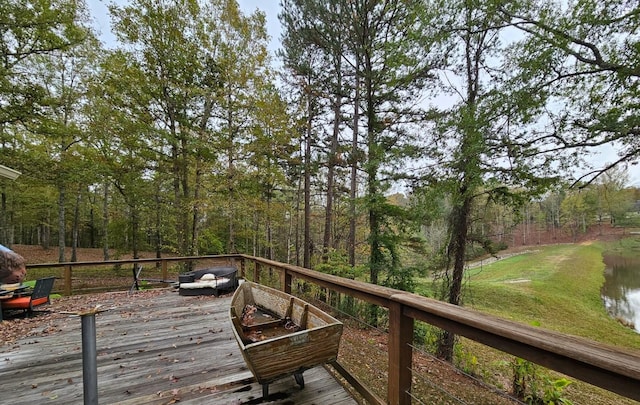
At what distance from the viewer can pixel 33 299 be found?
396cm

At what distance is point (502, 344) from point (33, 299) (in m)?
5.90

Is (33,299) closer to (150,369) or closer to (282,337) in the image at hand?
(150,369)

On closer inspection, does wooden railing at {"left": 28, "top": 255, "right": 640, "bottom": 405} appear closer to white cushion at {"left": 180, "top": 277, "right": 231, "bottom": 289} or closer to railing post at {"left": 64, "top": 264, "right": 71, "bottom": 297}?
white cushion at {"left": 180, "top": 277, "right": 231, "bottom": 289}

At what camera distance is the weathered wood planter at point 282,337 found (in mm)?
1645

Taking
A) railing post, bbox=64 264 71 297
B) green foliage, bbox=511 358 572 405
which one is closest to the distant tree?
green foliage, bbox=511 358 572 405

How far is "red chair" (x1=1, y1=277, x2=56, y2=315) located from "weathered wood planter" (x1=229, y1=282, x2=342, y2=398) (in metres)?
3.60

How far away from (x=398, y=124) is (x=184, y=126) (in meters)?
6.38

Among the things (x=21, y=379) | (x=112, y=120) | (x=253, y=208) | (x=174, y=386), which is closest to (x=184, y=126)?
(x=112, y=120)

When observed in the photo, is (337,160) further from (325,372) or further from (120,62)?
(120,62)

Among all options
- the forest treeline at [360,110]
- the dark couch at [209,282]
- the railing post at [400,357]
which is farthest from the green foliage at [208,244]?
the railing post at [400,357]

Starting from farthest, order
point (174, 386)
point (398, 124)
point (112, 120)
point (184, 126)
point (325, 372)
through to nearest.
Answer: point (184, 126)
point (112, 120)
point (398, 124)
point (325, 372)
point (174, 386)

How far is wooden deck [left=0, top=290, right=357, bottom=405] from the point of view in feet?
6.61

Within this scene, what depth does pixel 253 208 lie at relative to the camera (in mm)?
8484

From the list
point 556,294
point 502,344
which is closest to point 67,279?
point 502,344
